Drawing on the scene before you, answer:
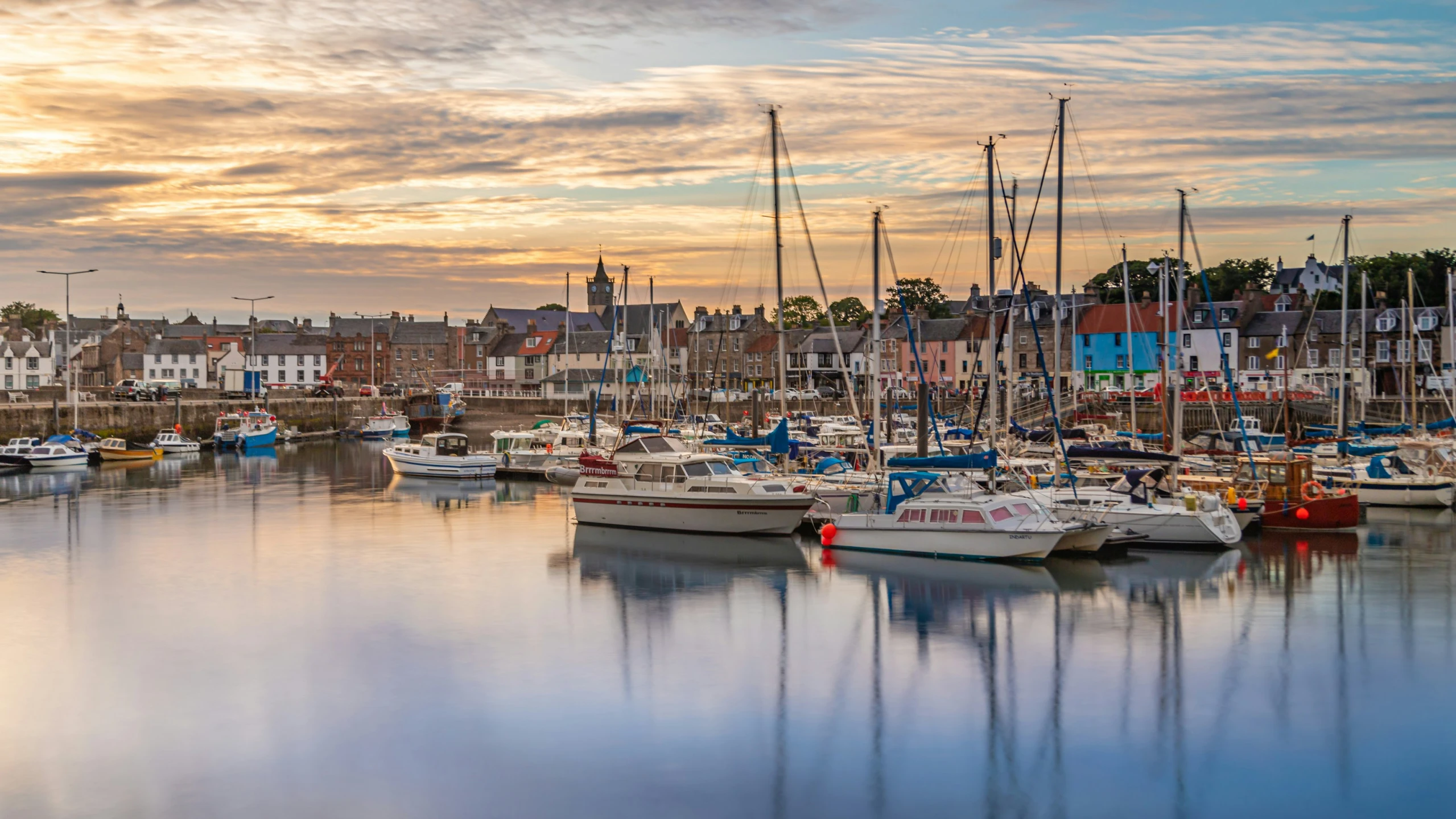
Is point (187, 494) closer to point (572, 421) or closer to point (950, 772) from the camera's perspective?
point (572, 421)

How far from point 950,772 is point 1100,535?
14728 millimetres

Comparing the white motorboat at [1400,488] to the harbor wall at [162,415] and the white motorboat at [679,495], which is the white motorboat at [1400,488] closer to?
the white motorboat at [679,495]

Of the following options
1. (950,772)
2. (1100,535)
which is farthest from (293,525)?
(950,772)

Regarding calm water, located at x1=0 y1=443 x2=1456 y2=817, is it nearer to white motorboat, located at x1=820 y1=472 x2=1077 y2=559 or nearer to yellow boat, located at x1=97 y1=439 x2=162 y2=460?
white motorboat, located at x1=820 y1=472 x2=1077 y2=559

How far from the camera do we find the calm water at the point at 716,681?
1466cm

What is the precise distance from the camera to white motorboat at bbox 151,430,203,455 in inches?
2571

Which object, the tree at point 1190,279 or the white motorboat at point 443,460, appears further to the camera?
the tree at point 1190,279

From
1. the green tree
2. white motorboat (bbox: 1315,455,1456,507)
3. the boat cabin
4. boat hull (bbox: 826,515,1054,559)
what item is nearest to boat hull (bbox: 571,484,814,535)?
boat hull (bbox: 826,515,1054,559)

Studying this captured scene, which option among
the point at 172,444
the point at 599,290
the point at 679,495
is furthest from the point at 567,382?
the point at 599,290

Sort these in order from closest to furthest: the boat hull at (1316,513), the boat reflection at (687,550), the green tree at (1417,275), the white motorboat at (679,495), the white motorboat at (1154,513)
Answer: the boat reflection at (687,550) < the white motorboat at (1154,513) < the white motorboat at (679,495) < the boat hull at (1316,513) < the green tree at (1417,275)

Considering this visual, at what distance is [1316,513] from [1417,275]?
6554cm

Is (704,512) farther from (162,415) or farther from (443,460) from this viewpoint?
(162,415)

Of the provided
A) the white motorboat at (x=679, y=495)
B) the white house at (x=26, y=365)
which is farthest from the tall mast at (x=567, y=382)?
the white house at (x=26, y=365)

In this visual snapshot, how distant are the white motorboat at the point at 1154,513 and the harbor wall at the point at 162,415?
5109 centimetres
